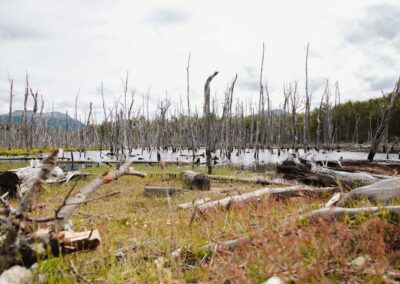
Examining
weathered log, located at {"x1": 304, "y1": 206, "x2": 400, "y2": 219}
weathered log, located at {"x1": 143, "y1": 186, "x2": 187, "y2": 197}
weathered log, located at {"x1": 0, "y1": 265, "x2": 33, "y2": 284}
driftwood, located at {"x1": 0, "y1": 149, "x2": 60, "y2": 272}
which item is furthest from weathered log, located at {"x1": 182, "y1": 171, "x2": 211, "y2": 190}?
weathered log, located at {"x1": 0, "y1": 265, "x2": 33, "y2": 284}

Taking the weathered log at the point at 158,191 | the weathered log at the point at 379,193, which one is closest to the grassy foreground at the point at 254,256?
the weathered log at the point at 379,193

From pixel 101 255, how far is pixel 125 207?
518 cm

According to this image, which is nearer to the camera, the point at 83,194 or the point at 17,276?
the point at 17,276

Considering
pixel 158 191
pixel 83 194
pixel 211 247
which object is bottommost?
pixel 158 191

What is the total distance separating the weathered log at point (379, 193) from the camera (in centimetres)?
500

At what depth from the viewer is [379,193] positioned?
5199mm

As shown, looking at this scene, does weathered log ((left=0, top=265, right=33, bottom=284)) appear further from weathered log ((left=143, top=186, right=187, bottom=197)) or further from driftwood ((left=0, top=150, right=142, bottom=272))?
weathered log ((left=143, top=186, right=187, bottom=197))

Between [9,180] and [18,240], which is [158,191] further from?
[18,240]

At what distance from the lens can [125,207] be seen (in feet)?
30.2

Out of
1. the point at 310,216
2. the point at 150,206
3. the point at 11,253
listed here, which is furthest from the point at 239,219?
the point at 150,206

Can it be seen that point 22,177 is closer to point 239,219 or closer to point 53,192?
point 53,192

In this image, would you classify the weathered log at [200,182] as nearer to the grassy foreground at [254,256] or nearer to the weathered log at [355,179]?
the weathered log at [355,179]

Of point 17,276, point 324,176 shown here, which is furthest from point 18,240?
point 324,176

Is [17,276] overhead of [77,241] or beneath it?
beneath
